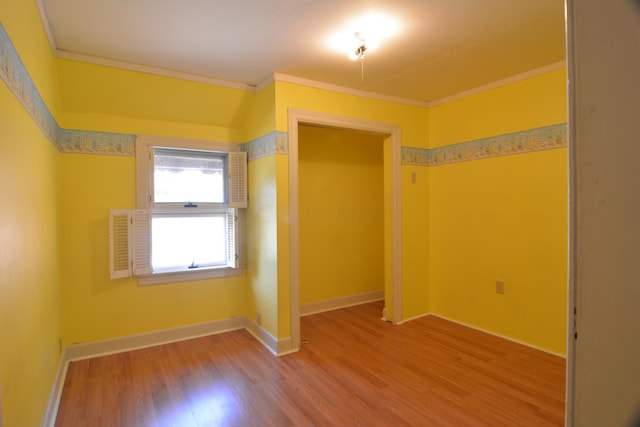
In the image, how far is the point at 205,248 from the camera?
3.38m

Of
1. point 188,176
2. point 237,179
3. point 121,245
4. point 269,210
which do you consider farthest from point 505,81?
point 121,245

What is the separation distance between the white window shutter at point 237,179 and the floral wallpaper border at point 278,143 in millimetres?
116

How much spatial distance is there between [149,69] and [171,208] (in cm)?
122

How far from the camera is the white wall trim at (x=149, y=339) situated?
2.76m

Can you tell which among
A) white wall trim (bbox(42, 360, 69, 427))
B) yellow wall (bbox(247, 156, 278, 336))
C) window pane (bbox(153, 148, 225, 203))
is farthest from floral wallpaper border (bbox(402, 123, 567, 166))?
white wall trim (bbox(42, 360, 69, 427))

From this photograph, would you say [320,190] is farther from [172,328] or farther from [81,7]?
[81,7]

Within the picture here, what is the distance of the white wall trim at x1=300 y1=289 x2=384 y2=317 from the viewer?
3971 millimetres

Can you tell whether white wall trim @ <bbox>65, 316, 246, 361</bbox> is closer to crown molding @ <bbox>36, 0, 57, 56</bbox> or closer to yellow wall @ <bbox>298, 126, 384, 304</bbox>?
yellow wall @ <bbox>298, 126, 384, 304</bbox>

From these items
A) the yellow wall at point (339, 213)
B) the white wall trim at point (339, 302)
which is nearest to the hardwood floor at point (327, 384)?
the white wall trim at point (339, 302)

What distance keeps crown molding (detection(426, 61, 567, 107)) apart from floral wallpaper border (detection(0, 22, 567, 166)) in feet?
1.54

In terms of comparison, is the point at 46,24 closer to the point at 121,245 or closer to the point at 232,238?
the point at 121,245

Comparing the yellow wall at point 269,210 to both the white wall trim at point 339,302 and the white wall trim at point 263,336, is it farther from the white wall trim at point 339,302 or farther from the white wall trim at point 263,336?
the white wall trim at point 339,302

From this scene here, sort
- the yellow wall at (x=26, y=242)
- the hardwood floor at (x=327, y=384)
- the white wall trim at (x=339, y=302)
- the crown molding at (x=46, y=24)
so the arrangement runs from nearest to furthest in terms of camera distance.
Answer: the yellow wall at (x=26, y=242)
the crown molding at (x=46, y=24)
the hardwood floor at (x=327, y=384)
the white wall trim at (x=339, y=302)

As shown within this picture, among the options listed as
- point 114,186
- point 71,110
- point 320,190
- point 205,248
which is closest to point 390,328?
point 320,190
